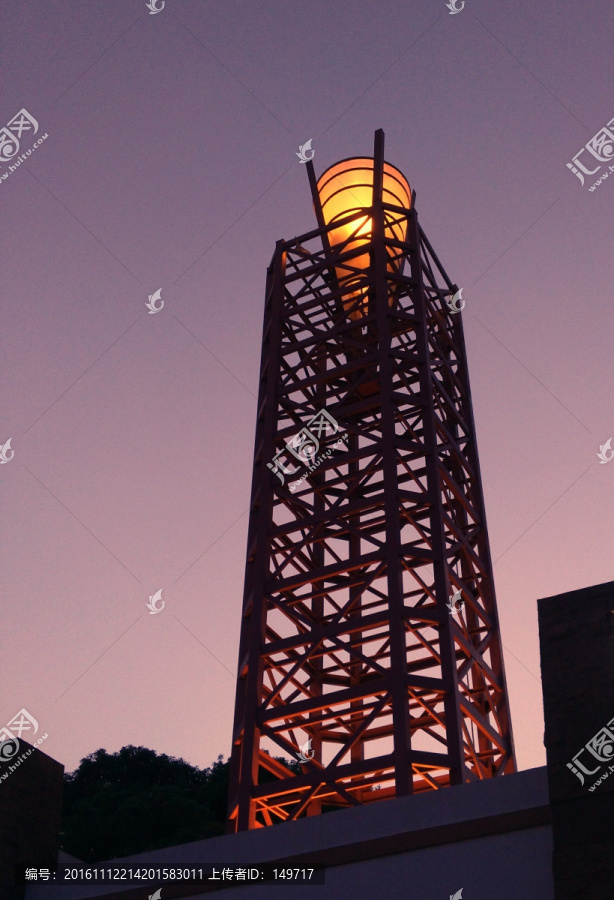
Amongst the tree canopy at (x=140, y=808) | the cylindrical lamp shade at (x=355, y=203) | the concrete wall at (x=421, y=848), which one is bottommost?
the concrete wall at (x=421, y=848)

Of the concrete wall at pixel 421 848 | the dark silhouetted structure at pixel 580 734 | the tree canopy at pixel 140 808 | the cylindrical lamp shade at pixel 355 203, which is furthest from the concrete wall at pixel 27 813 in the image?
the tree canopy at pixel 140 808

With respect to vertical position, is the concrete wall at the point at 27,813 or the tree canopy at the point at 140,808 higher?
the tree canopy at the point at 140,808

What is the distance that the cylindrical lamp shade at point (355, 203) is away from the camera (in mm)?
25594

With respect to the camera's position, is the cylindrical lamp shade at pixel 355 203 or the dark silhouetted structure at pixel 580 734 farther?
the cylindrical lamp shade at pixel 355 203

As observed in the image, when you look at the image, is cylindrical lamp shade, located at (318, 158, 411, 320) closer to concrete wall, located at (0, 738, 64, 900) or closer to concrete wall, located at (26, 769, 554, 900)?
concrete wall, located at (0, 738, 64, 900)

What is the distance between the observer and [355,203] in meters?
26.6

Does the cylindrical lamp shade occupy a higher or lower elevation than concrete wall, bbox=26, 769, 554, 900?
higher

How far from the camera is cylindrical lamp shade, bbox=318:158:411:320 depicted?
84.0 feet

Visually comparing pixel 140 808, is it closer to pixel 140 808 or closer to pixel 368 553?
pixel 140 808

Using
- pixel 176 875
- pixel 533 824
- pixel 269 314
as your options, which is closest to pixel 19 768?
pixel 176 875

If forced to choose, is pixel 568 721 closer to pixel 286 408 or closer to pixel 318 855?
pixel 318 855

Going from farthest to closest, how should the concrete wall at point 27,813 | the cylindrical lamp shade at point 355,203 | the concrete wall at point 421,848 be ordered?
the cylindrical lamp shade at point 355,203 → the concrete wall at point 27,813 → the concrete wall at point 421,848

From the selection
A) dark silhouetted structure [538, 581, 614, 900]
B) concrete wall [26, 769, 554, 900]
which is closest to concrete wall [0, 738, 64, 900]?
concrete wall [26, 769, 554, 900]

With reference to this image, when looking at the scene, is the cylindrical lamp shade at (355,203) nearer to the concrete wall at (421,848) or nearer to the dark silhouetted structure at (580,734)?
the dark silhouetted structure at (580,734)
